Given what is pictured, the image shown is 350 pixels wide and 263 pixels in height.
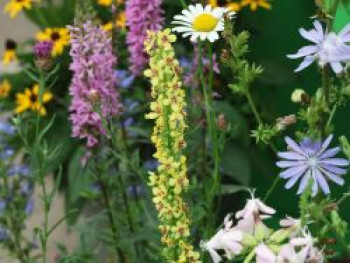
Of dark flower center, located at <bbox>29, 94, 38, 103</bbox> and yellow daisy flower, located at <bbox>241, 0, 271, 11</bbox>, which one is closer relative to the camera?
yellow daisy flower, located at <bbox>241, 0, 271, 11</bbox>

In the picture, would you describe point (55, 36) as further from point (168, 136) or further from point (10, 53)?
point (168, 136)

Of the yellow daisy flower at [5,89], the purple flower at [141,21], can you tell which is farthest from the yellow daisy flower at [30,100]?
the purple flower at [141,21]

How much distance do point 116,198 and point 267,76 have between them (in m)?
1.00

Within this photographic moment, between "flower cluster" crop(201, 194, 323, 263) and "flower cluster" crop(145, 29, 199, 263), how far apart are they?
9cm

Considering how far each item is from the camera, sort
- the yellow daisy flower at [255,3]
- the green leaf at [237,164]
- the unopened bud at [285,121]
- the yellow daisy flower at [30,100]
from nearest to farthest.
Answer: the unopened bud at [285,121] → the green leaf at [237,164] → the yellow daisy flower at [255,3] → the yellow daisy flower at [30,100]

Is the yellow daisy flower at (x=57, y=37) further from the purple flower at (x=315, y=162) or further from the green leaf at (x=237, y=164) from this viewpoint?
the purple flower at (x=315, y=162)

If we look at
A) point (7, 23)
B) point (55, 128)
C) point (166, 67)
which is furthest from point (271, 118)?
point (166, 67)

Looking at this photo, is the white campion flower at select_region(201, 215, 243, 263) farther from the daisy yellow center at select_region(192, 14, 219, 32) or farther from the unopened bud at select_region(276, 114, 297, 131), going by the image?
the daisy yellow center at select_region(192, 14, 219, 32)

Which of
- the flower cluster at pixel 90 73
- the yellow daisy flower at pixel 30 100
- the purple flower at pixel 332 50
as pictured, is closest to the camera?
the purple flower at pixel 332 50

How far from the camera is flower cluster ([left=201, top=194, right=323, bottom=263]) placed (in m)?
0.73

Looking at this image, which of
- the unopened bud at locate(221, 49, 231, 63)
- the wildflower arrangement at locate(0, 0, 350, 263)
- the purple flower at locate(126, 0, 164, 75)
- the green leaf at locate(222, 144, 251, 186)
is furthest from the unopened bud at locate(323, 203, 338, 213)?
the green leaf at locate(222, 144, 251, 186)

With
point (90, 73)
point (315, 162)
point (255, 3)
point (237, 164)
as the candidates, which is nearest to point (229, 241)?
point (315, 162)

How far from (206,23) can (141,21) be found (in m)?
0.66

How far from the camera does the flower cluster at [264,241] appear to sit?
0.73 metres
